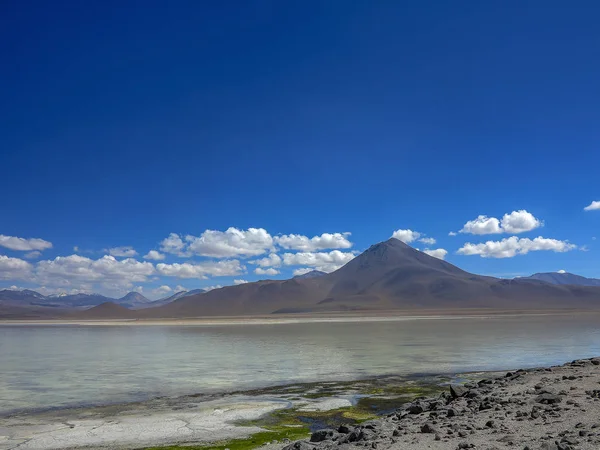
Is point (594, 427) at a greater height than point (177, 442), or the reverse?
point (594, 427)

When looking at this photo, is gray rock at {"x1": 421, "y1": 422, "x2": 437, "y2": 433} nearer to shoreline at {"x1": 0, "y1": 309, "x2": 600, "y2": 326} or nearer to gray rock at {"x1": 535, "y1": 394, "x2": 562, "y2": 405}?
gray rock at {"x1": 535, "y1": 394, "x2": 562, "y2": 405}

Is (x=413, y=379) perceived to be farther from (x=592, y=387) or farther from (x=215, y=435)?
(x=215, y=435)

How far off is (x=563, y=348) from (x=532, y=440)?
2945cm

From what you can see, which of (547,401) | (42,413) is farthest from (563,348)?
(42,413)

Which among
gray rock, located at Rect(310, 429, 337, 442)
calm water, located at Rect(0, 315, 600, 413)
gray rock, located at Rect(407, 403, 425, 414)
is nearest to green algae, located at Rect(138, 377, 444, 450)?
gray rock, located at Rect(310, 429, 337, 442)

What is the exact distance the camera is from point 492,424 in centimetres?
998

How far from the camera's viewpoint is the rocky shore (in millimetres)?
8750

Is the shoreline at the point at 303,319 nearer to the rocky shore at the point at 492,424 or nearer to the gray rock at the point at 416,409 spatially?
the rocky shore at the point at 492,424

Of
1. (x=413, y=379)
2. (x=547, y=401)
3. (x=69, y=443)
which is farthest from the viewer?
(x=413, y=379)

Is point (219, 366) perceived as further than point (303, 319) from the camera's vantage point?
No

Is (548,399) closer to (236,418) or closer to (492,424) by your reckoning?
(492,424)

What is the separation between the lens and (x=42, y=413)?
16.6 meters

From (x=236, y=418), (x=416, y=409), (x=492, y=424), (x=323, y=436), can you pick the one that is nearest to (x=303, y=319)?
(x=236, y=418)

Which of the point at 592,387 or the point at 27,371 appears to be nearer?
the point at 592,387
